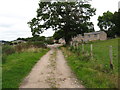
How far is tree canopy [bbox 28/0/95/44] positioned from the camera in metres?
38.1

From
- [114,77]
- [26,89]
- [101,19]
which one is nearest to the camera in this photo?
[26,89]

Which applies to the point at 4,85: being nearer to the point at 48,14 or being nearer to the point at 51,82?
the point at 51,82

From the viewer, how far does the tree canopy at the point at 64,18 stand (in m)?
38.1

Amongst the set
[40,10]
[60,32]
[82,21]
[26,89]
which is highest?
[40,10]

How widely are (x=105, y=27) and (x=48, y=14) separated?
4450cm

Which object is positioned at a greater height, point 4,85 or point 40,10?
point 40,10

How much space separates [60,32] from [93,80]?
33.8m

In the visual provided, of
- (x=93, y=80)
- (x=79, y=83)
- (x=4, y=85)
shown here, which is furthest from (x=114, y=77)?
(x=4, y=85)

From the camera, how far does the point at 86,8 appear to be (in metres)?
40.3

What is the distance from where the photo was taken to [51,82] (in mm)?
7133

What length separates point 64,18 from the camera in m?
38.1

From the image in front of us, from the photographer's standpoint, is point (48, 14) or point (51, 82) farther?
point (48, 14)

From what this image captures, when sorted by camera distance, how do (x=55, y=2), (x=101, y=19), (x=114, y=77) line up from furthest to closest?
(x=101, y=19)
(x=55, y=2)
(x=114, y=77)

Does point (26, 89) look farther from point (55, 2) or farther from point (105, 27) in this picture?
point (105, 27)
